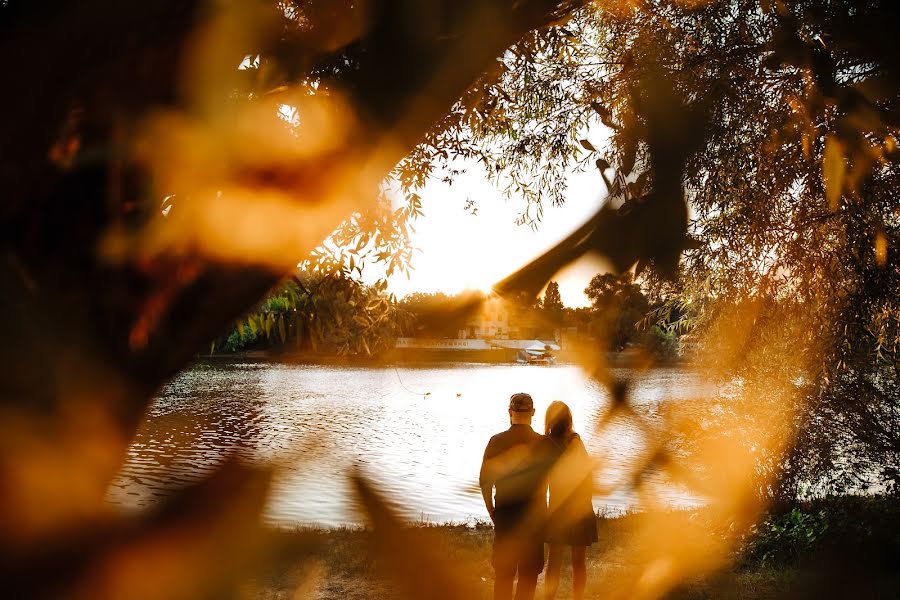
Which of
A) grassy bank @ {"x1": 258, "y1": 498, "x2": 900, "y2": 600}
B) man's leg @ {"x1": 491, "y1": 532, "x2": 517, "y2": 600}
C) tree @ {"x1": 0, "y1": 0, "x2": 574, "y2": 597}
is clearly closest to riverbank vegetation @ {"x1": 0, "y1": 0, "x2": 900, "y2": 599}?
tree @ {"x1": 0, "y1": 0, "x2": 574, "y2": 597}

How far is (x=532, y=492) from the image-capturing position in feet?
17.4

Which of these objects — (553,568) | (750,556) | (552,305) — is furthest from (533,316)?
(750,556)

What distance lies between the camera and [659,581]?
7.38m

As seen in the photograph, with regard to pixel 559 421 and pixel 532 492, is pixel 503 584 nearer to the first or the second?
→ pixel 532 492

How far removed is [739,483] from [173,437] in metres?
21.2

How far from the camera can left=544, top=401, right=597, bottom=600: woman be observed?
5254mm

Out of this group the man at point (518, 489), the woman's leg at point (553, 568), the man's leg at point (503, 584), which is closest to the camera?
the man at point (518, 489)

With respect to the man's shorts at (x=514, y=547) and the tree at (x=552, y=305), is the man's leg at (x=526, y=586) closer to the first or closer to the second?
the man's shorts at (x=514, y=547)

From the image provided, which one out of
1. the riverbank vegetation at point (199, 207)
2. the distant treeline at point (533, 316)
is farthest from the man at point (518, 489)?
the riverbank vegetation at point (199, 207)

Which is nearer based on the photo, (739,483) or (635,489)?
(635,489)

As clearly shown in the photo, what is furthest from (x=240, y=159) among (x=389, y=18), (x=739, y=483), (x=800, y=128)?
(x=739, y=483)

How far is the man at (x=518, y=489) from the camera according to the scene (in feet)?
16.6

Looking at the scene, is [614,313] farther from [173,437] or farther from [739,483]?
[173,437]

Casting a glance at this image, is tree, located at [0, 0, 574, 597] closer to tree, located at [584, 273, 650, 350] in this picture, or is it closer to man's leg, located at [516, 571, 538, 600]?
tree, located at [584, 273, 650, 350]
